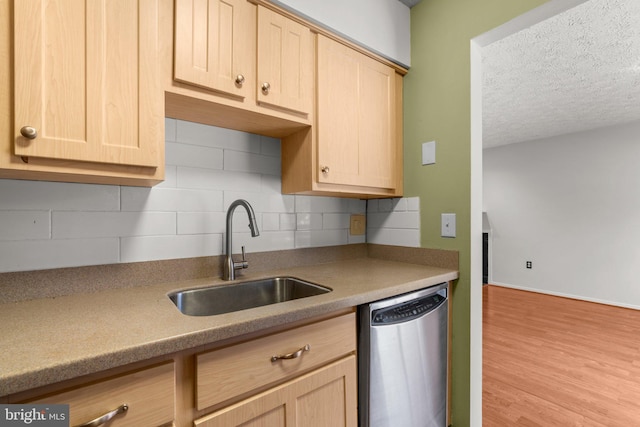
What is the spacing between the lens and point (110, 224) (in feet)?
3.90

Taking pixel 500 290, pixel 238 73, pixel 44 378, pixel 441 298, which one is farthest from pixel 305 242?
pixel 500 290

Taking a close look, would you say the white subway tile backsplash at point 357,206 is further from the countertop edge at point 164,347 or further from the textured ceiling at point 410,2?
the textured ceiling at point 410,2

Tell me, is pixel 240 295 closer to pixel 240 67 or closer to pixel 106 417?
pixel 106 417

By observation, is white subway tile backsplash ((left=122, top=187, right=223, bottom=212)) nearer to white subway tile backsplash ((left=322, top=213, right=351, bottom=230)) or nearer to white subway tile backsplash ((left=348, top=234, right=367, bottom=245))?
white subway tile backsplash ((left=322, top=213, right=351, bottom=230))

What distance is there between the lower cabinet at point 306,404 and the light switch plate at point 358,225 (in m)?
1.00

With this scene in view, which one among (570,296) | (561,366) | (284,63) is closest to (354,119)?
(284,63)

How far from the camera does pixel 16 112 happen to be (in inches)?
31.3

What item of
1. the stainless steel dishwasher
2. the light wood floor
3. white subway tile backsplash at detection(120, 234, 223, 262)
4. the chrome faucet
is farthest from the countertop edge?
the light wood floor

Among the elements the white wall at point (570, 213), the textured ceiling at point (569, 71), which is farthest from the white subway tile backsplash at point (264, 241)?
the white wall at point (570, 213)

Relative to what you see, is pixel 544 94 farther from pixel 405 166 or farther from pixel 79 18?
pixel 79 18

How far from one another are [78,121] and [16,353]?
0.62 metres

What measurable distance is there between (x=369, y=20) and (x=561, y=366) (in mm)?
2959

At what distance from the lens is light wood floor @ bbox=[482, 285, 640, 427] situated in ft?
6.12

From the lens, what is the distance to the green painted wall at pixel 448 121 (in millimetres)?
1539
